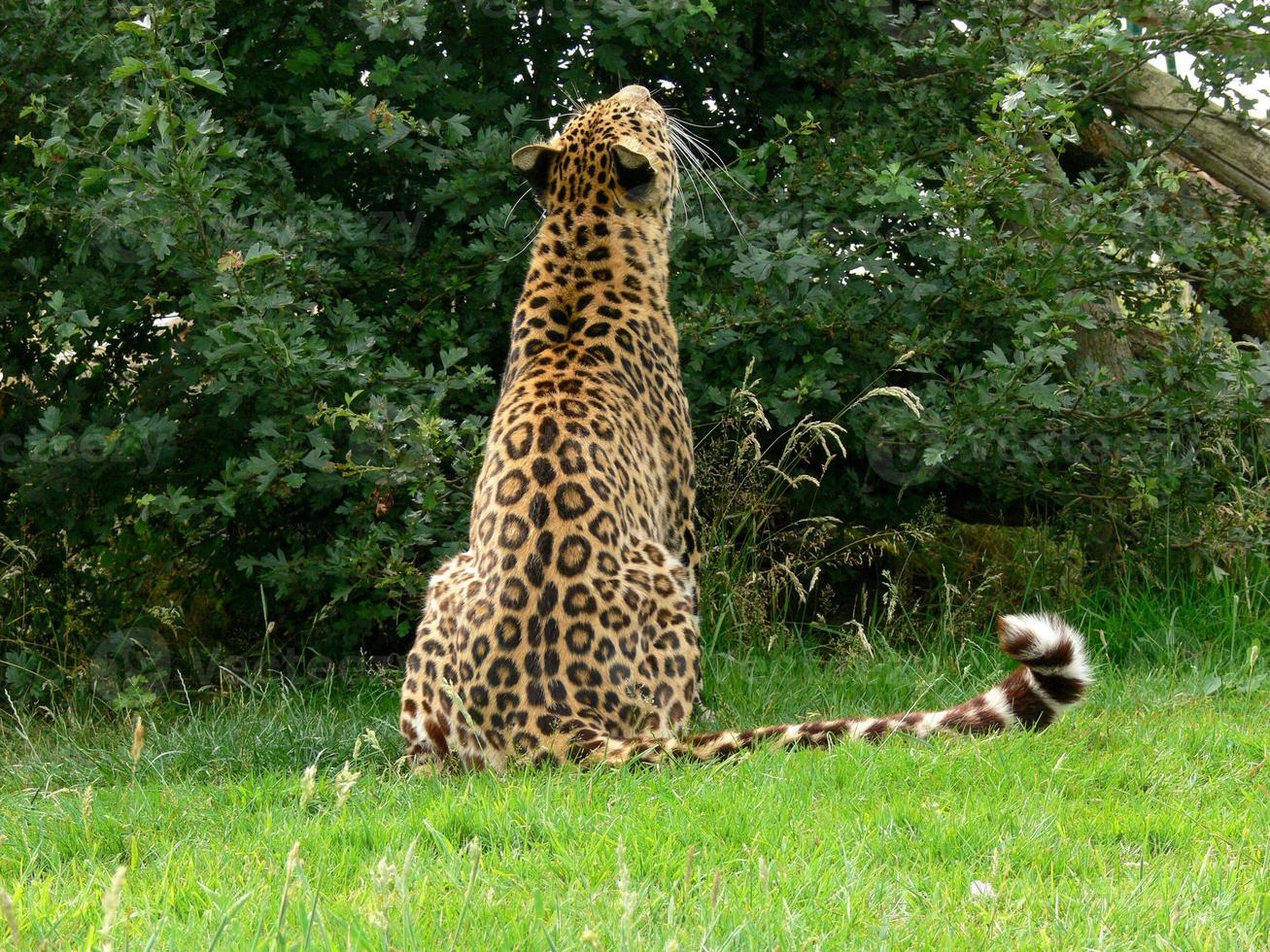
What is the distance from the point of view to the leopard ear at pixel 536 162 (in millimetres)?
6051

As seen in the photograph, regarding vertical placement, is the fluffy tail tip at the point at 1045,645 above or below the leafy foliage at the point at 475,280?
below

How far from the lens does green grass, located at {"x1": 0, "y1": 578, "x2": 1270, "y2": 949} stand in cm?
303

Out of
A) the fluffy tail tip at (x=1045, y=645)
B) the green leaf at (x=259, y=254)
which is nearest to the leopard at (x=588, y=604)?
the fluffy tail tip at (x=1045, y=645)

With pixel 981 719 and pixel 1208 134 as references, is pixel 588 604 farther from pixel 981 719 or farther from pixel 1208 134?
pixel 1208 134

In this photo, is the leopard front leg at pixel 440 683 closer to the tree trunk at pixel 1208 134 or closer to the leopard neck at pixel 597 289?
the leopard neck at pixel 597 289

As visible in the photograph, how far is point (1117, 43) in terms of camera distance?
600 cm

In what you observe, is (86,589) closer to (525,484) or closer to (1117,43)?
(525,484)

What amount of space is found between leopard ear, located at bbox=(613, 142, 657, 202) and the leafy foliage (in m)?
0.74

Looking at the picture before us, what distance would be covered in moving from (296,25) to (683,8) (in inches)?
72.4

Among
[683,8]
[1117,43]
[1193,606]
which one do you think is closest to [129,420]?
[683,8]

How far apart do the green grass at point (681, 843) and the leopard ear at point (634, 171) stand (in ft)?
7.09

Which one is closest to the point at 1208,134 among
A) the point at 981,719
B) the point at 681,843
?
the point at 981,719

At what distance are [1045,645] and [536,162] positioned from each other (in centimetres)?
305

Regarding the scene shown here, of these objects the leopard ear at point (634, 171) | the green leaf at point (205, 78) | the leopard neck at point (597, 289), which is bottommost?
the leopard neck at point (597, 289)
